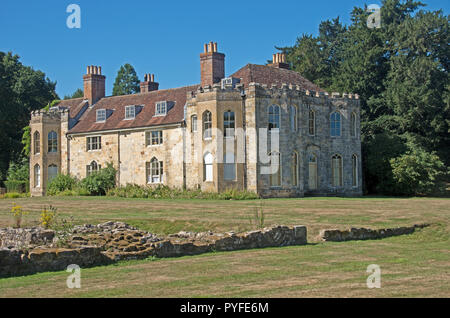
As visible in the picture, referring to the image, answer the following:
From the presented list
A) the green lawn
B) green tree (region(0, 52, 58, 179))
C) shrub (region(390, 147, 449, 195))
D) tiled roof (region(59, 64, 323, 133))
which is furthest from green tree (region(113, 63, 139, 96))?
the green lawn

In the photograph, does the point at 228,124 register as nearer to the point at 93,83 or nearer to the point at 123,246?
the point at 93,83

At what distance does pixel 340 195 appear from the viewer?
44.3 m

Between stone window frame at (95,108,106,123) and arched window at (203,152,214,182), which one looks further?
stone window frame at (95,108,106,123)

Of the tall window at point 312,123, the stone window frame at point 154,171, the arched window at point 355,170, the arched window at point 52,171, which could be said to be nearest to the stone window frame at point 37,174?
the arched window at point 52,171

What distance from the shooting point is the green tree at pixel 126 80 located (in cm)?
8725

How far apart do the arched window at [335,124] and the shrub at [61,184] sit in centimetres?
2179

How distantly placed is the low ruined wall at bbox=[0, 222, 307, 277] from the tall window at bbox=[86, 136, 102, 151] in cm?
3178

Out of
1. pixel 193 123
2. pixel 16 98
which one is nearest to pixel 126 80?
pixel 16 98

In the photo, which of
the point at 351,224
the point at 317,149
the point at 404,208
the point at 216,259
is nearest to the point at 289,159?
the point at 317,149

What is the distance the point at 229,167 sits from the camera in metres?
40.3

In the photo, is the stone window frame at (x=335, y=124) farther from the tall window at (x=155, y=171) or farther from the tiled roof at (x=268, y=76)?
the tall window at (x=155, y=171)

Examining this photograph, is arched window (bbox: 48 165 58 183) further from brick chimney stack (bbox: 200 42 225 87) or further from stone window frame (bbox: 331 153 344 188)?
stone window frame (bbox: 331 153 344 188)

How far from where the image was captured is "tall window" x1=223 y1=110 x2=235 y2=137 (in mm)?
40312
